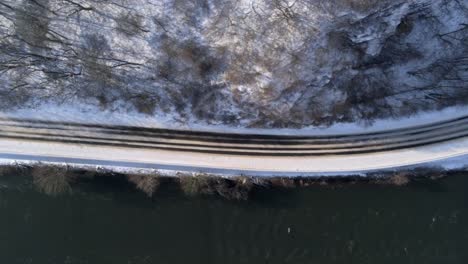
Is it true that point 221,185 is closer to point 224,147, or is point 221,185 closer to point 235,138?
point 224,147

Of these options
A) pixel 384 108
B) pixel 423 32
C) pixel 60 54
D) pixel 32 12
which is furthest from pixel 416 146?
pixel 32 12

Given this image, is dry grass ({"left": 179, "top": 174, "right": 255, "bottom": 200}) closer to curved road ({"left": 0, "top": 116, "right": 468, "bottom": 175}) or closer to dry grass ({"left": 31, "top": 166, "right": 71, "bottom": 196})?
curved road ({"left": 0, "top": 116, "right": 468, "bottom": 175})

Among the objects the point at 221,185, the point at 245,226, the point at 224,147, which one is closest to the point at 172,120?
the point at 224,147

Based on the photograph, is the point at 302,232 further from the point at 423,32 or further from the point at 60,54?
the point at 60,54

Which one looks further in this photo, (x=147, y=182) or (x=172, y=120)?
(x=172, y=120)

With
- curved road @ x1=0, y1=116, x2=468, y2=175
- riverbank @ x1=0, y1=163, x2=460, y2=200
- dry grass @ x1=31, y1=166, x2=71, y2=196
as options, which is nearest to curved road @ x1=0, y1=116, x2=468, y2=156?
curved road @ x1=0, y1=116, x2=468, y2=175

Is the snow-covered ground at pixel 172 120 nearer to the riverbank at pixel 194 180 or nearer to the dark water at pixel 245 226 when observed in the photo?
the riverbank at pixel 194 180
